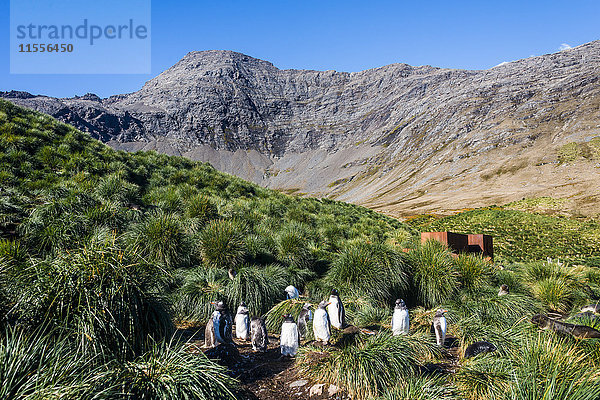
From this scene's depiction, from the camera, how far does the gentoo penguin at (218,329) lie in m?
5.05

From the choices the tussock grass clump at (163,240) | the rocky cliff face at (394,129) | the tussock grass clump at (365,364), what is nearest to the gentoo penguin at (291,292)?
the tussock grass clump at (365,364)

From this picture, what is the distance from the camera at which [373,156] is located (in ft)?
433

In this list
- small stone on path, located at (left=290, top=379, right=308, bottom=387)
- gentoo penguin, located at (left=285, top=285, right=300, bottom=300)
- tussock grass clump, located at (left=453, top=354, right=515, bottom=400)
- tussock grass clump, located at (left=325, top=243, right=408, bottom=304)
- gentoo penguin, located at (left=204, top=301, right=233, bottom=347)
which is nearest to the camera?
tussock grass clump, located at (left=453, top=354, right=515, bottom=400)

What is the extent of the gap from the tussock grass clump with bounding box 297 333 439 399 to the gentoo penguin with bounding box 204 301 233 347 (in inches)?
50.2

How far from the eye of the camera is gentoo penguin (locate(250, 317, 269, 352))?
541 cm

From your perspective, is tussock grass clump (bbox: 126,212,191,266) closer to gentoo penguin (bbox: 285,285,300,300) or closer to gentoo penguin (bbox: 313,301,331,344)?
gentoo penguin (bbox: 285,285,300,300)

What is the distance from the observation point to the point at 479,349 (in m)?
5.21

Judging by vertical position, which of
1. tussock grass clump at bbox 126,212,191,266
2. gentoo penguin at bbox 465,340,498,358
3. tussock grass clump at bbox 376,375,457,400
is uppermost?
tussock grass clump at bbox 126,212,191,266

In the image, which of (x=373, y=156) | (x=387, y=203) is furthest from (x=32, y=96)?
(x=387, y=203)

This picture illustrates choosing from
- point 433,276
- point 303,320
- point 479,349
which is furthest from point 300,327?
point 433,276

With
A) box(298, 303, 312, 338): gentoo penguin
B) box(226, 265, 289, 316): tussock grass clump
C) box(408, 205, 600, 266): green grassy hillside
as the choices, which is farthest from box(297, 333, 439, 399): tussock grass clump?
box(408, 205, 600, 266): green grassy hillside

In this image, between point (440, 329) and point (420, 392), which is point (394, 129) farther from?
point (420, 392)

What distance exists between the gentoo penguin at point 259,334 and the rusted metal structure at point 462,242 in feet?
27.2

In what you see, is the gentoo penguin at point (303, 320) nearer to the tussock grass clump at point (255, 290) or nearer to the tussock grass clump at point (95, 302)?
the tussock grass clump at point (255, 290)
